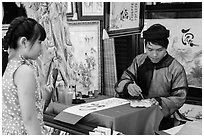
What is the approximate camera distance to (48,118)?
2221mm

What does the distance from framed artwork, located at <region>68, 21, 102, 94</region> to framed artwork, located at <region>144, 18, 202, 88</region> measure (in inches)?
23.2

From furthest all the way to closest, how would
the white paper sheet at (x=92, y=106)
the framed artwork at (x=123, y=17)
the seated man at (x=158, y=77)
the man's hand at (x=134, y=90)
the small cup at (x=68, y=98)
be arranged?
1. the framed artwork at (x=123, y=17)
2. the man's hand at (x=134, y=90)
3. the seated man at (x=158, y=77)
4. the small cup at (x=68, y=98)
5. the white paper sheet at (x=92, y=106)

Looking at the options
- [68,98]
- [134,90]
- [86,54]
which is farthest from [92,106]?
[86,54]

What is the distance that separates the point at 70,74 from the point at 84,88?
0.62ft

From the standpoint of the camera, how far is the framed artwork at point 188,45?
2371 millimetres

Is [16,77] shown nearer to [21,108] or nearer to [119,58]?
[21,108]

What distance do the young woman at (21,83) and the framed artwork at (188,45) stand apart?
118cm

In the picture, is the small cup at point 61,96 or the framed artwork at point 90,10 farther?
the framed artwork at point 90,10

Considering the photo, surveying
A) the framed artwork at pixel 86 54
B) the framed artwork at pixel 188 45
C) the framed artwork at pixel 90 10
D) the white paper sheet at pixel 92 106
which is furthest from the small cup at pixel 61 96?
the framed artwork at pixel 188 45

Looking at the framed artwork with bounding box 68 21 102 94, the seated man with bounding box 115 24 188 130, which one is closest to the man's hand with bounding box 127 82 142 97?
the seated man with bounding box 115 24 188 130

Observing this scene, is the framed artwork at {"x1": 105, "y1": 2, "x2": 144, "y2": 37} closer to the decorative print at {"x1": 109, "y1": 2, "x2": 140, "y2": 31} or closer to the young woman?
the decorative print at {"x1": 109, "y1": 2, "x2": 140, "y2": 31}

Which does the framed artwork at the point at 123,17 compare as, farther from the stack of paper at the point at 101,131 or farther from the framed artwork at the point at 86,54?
the stack of paper at the point at 101,131

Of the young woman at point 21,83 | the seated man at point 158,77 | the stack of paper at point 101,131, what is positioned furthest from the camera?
the seated man at point 158,77

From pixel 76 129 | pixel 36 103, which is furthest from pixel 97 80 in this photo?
pixel 36 103
